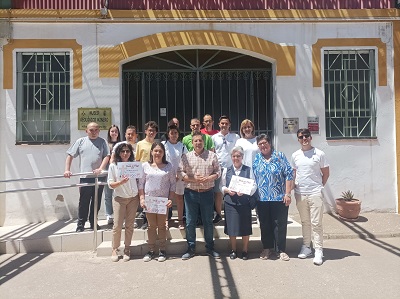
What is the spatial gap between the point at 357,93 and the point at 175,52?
382cm

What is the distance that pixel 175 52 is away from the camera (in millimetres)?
7805

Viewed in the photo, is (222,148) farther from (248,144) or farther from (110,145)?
(110,145)

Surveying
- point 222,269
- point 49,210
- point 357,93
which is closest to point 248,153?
point 222,269

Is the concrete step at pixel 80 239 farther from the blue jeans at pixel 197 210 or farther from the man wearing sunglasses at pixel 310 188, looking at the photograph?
the man wearing sunglasses at pixel 310 188

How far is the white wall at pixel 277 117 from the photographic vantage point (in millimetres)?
7070

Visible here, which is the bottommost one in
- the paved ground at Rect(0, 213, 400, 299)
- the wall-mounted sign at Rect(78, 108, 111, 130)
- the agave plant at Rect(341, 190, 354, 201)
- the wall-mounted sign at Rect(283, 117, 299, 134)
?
the paved ground at Rect(0, 213, 400, 299)

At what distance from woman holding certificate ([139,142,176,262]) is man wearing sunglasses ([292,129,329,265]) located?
5.82ft

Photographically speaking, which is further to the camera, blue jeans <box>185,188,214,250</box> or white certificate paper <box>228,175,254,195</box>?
blue jeans <box>185,188,214,250</box>

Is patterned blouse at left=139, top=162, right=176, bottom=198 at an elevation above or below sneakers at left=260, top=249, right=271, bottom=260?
above

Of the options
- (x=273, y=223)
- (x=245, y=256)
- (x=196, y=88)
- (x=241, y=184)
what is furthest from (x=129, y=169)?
(x=196, y=88)

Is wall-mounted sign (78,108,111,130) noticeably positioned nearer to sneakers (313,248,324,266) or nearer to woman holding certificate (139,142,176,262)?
woman holding certificate (139,142,176,262)

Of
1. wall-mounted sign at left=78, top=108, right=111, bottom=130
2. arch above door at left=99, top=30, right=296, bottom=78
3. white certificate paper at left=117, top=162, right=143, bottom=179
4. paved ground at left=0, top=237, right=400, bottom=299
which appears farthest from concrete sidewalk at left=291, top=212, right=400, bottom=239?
wall-mounted sign at left=78, top=108, right=111, bottom=130

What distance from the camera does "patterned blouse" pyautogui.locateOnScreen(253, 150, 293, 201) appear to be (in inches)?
202

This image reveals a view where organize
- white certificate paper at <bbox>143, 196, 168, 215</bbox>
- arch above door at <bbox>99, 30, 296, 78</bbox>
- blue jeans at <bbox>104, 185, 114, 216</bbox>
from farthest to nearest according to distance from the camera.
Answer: arch above door at <bbox>99, 30, 296, 78</bbox>, blue jeans at <bbox>104, 185, 114, 216</bbox>, white certificate paper at <bbox>143, 196, 168, 215</bbox>
